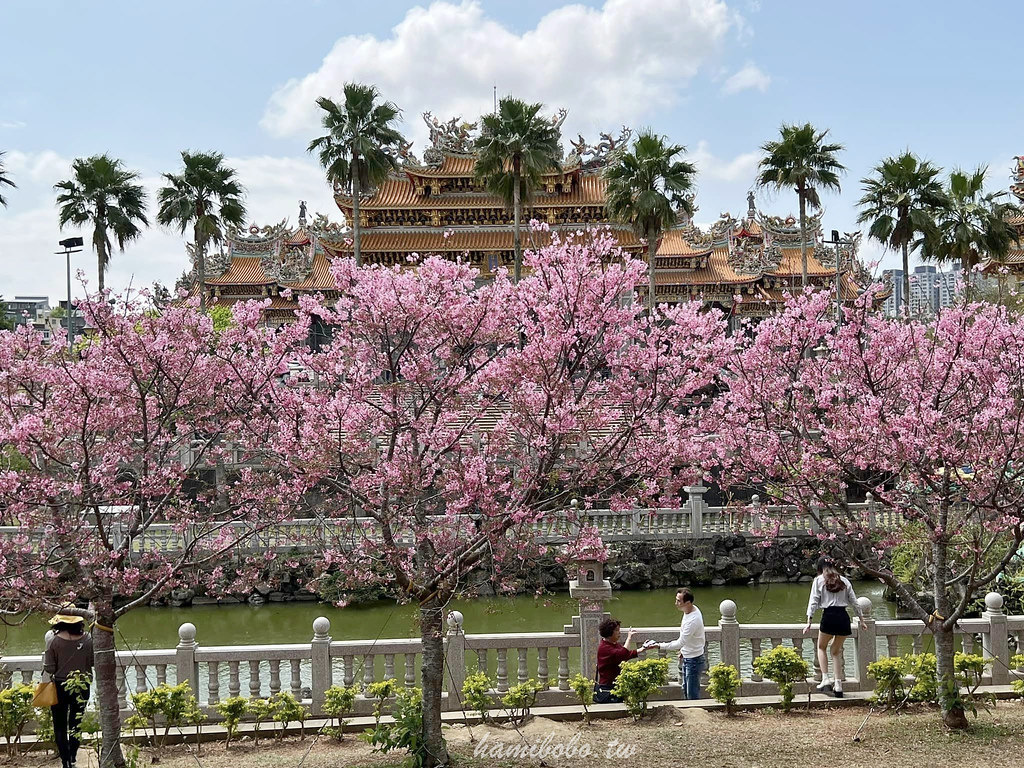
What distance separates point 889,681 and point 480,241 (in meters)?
34.2

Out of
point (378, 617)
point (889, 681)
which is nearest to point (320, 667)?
point (889, 681)

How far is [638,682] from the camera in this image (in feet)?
31.0

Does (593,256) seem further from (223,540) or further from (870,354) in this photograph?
(223,540)

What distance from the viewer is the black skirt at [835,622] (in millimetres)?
10164

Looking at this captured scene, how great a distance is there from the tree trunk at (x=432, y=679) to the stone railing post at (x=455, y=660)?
181 centimetres

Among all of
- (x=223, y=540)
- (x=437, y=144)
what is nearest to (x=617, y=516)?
(x=223, y=540)

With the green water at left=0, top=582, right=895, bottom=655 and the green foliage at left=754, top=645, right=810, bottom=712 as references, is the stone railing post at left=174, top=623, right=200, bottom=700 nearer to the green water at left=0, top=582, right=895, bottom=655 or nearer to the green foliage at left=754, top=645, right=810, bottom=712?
the green foliage at left=754, top=645, right=810, bottom=712

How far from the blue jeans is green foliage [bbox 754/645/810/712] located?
0.68m

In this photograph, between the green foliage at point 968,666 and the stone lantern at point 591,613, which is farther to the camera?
the stone lantern at point 591,613

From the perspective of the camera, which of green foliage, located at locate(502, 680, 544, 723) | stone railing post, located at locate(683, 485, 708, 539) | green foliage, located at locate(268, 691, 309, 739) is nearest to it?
green foliage, located at locate(268, 691, 309, 739)

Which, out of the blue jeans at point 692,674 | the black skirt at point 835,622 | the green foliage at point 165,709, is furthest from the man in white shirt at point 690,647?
the green foliage at point 165,709

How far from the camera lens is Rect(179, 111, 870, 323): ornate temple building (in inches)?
1646

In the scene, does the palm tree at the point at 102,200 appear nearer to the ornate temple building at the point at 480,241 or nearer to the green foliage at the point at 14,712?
the ornate temple building at the point at 480,241

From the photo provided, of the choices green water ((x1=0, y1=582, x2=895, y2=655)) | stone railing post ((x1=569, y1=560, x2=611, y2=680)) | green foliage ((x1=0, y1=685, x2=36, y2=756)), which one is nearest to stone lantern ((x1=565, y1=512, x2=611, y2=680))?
stone railing post ((x1=569, y1=560, x2=611, y2=680))
